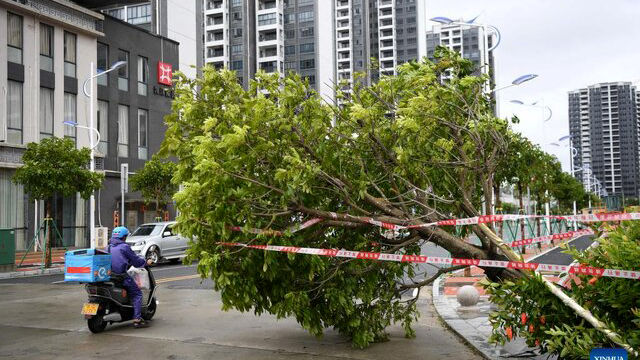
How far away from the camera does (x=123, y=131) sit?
36.8 meters

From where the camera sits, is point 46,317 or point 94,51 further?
point 94,51

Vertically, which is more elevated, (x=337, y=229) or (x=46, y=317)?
(x=337, y=229)

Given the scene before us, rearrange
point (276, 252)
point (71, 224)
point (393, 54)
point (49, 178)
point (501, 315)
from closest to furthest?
point (501, 315), point (276, 252), point (49, 178), point (71, 224), point (393, 54)

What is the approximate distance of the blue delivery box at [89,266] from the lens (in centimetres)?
943

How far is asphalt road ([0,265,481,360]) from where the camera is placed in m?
7.88

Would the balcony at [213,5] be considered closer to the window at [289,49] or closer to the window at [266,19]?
the window at [266,19]

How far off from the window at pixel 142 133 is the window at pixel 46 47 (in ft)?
25.1

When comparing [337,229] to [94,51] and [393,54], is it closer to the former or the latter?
[94,51]

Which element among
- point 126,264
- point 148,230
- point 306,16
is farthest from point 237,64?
point 126,264

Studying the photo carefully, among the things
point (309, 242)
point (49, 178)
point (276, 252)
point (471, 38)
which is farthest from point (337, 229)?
point (471, 38)

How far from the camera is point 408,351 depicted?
7895 millimetres

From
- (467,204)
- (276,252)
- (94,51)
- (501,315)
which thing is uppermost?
(94,51)

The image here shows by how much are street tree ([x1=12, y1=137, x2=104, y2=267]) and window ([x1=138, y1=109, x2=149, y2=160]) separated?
15199 millimetres

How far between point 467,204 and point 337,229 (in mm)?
1690
